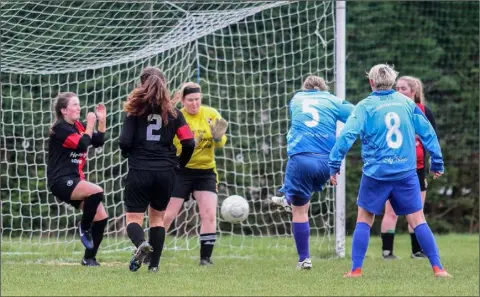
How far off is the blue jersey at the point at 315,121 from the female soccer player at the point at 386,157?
0.91 metres

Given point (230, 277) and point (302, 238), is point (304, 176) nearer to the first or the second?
point (302, 238)

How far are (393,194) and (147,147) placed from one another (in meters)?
2.04

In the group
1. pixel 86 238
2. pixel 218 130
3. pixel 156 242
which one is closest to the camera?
pixel 156 242

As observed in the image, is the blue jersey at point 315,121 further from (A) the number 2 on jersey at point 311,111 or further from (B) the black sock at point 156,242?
(B) the black sock at point 156,242

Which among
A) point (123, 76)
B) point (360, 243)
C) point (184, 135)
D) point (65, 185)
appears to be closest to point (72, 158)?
point (65, 185)

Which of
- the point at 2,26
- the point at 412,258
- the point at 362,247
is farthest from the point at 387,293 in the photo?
the point at 2,26

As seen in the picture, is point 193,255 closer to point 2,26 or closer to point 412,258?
point 412,258

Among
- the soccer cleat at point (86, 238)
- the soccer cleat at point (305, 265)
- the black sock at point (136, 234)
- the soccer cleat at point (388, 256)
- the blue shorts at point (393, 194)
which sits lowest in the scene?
the soccer cleat at point (388, 256)

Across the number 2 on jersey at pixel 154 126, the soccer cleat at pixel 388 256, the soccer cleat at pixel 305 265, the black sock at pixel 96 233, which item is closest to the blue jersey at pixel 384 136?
the soccer cleat at pixel 305 265

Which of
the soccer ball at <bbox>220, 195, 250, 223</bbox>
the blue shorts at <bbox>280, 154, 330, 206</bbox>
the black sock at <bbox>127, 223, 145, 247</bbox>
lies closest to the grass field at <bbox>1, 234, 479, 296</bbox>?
the black sock at <bbox>127, 223, 145, 247</bbox>

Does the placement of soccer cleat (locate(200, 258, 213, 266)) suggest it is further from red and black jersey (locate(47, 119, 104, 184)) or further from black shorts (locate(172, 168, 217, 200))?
red and black jersey (locate(47, 119, 104, 184))

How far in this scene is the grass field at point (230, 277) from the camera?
679 cm

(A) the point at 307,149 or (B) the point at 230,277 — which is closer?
(B) the point at 230,277

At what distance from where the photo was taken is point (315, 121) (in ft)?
28.6
